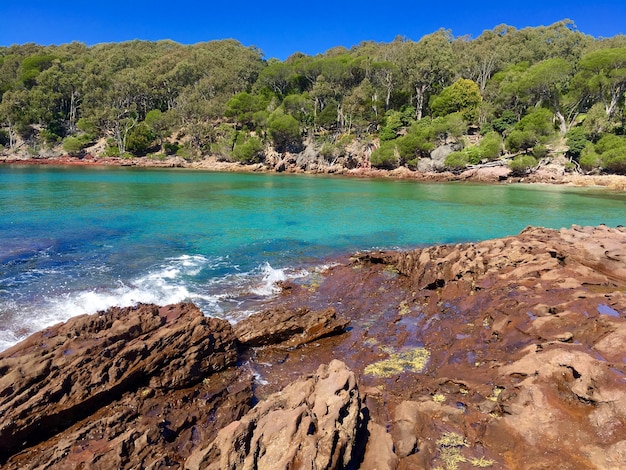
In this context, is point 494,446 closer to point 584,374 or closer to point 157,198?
point 584,374

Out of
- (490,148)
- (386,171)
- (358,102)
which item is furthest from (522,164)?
(358,102)

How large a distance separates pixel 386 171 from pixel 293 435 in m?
66.3

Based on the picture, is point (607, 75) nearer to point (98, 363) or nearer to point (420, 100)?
point (420, 100)

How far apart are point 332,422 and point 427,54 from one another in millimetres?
86018

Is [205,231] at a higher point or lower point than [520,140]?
lower

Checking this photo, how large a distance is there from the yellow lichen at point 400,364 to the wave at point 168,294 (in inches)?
194

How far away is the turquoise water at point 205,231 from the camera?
45.4 feet

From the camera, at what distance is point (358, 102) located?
8025 centimetres

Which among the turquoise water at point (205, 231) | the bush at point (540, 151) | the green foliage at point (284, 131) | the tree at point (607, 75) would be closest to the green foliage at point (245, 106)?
the green foliage at point (284, 131)

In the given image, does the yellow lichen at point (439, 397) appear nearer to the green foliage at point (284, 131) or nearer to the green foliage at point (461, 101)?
the green foliage at point (284, 131)

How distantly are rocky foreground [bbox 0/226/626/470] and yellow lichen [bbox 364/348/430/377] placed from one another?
0.15ft

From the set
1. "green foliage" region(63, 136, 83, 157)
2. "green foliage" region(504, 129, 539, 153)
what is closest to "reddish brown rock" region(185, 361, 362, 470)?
"green foliage" region(504, 129, 539, 153)

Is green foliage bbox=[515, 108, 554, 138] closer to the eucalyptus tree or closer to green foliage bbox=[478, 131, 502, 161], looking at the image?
green foliage bbox=[478, 131, 502, 161]

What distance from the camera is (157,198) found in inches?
1501
